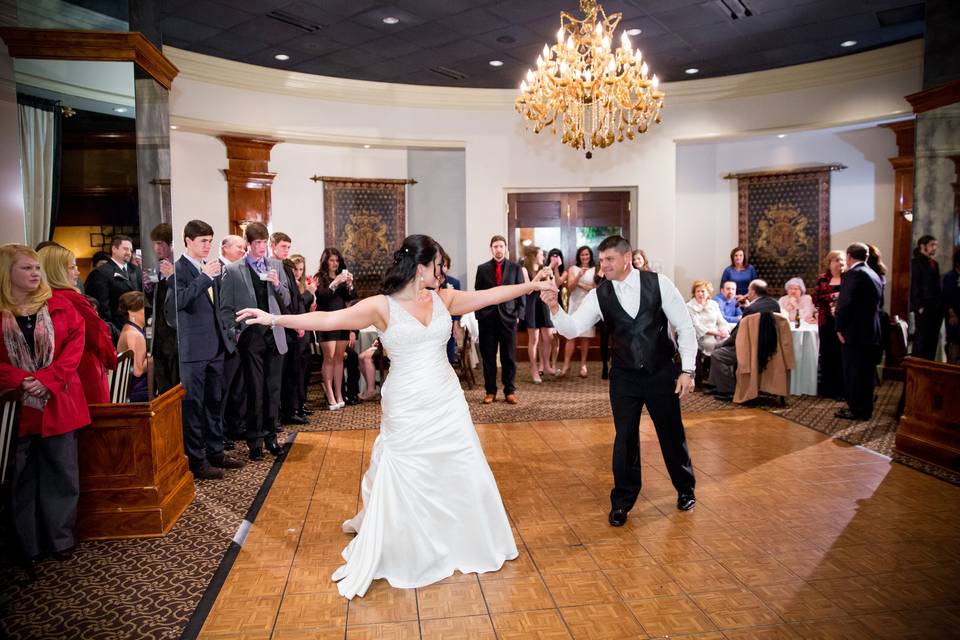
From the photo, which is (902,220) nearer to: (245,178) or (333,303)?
(333,303)

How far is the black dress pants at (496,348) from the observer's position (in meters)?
6.68

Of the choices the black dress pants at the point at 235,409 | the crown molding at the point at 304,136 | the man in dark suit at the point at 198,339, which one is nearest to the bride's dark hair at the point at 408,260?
the man in dark suit at the point at 198,339

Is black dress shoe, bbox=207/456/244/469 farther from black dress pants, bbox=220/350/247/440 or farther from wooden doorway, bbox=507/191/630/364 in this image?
wooden doorway, bbox=507/191/630/364

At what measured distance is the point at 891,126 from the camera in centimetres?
843

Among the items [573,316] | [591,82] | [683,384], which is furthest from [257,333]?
[591,82]

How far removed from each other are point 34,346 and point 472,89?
730 centimetres

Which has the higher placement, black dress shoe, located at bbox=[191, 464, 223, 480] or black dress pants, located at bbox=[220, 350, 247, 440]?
black dress pants, located at bbox=[220, 350, 247, 440]

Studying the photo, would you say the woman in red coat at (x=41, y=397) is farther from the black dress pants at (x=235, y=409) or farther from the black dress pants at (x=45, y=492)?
the black dress pants at (x=235, y=409)

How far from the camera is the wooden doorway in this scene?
9719mm

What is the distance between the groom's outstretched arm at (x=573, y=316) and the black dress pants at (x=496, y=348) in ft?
9.46

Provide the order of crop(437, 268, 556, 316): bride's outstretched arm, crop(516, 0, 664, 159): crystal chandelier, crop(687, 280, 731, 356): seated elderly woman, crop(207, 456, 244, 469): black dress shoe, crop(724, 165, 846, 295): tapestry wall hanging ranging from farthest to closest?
crop(724, 165, 846, 295): tapestry wall hanging → crop(687, 280, 731, 356): seated elderly woman → crop(516, 0, 664, 159): crystal chandelier → crop(207, 456, 244, 469): black dress shoe → crop(437, 268, 556, 316): bride's outstretched arm

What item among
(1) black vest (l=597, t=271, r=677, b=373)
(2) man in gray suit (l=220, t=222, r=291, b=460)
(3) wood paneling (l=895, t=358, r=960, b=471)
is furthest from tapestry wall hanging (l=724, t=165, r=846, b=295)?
(2) man in gray suit (l=220, t=222, r=291, b=460)

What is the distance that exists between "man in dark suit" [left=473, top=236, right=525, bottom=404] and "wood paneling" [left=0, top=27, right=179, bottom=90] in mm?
3781

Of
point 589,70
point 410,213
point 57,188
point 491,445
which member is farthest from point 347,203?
point 57,188
